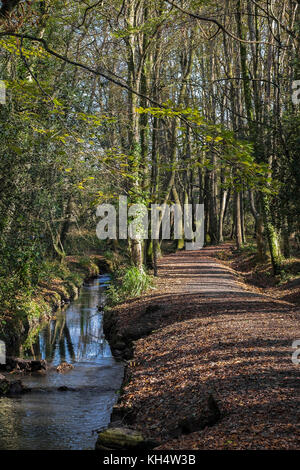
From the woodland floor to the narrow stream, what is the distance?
29.7 inches

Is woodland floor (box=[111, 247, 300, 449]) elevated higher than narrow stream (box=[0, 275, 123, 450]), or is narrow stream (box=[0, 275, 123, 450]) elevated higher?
woodland floor (box=[111, 247, 300, 449])

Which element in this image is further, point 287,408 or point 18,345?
point 18,345

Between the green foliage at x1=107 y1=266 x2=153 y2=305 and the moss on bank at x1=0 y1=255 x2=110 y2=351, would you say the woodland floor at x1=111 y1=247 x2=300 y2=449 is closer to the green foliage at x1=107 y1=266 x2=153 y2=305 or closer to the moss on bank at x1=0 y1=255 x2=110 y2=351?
the green foliage at x1=107 y1=266 x2=153 y2=305

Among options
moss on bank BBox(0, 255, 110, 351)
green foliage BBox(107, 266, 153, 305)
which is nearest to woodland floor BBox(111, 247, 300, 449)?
green foliage BBox(107, 266, 153, 305)

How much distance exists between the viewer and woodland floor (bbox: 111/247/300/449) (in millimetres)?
4387

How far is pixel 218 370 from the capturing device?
6.23 m

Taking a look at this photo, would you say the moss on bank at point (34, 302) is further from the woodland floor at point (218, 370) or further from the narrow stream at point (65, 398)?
the woodland floor at point (218, 370)

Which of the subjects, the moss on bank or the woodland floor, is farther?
the moss on bank

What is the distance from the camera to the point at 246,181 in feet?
16.7

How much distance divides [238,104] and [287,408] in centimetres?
2400

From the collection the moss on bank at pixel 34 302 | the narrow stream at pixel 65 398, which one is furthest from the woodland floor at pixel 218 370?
the moss on bank at pixel 34 302

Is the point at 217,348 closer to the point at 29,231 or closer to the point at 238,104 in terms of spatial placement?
the point at 29,231

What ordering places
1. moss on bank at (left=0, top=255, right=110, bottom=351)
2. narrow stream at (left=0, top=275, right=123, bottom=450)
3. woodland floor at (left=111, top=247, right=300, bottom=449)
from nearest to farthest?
1. woodland floor at (left=111, top=247, right=300, bottom=449)
2. narrow stream at (left=0, top=275, right=123, bottom=450)
3. moss on bank at (left=0, top=255, right=110, bottom=351)
